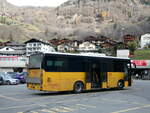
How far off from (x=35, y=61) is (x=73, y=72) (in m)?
2.93

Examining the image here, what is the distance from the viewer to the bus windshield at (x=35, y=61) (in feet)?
62.3

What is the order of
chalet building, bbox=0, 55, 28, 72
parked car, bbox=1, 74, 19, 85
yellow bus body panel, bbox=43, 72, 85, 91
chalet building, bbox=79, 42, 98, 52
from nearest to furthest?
yellow bus body panel, bbox=43, 72, 85, 91 → parked car, bbox=1, 74, 19, 85 → chalet building, bbox=0, 55, 28, 72 → chalet building, bbox=79, 42, 98, 52

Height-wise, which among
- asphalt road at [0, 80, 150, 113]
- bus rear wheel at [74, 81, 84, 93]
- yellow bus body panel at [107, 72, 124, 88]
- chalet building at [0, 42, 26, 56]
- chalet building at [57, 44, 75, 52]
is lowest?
asphalt road at [0, 80, 150, 113]

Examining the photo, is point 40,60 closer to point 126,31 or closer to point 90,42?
point 90,42

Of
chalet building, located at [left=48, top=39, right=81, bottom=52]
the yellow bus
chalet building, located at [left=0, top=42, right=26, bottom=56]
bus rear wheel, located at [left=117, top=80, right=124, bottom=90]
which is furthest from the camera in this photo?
chalet building, located at [left=48, top=39, right=81, bottom=52]

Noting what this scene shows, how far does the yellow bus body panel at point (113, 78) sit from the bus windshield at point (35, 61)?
6637 mm

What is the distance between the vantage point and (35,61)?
768 inches

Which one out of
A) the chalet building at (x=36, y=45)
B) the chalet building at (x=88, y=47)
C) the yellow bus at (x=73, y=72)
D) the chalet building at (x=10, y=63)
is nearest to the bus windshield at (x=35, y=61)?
the yellow bus at (x=73, y=72)

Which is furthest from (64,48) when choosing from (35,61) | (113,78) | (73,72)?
(35,61)

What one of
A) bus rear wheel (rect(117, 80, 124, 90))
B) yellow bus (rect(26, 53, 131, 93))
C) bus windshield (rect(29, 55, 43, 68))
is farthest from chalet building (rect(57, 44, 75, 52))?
bus windshield (rect(29, 55, 43, 68))

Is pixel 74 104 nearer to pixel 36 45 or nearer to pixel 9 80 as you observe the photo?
pixel 9 80

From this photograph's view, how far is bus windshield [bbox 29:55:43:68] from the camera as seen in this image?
1899 centimetres

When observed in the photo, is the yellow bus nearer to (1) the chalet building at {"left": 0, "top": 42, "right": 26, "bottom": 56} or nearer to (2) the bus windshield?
(2) the bus windshield

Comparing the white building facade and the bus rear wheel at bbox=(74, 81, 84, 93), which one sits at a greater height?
the white building facade
